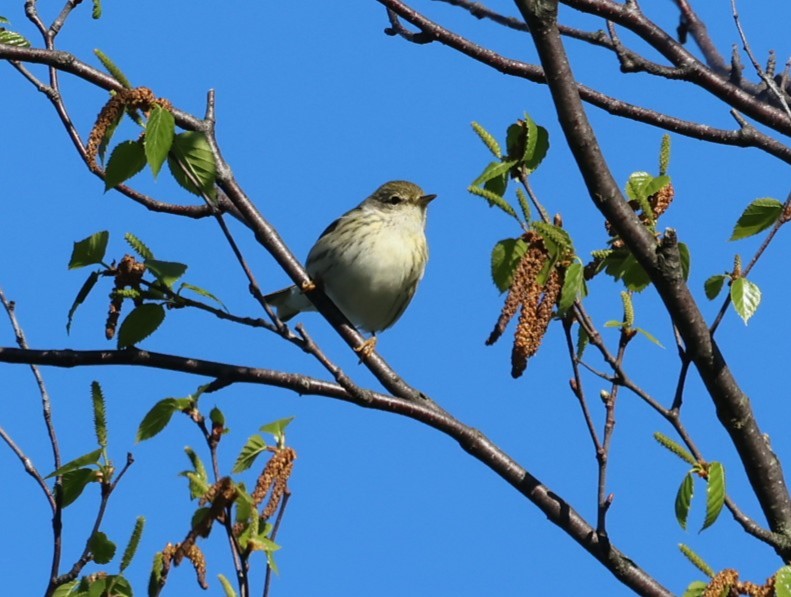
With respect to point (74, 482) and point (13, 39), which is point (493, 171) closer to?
point (74, 482)

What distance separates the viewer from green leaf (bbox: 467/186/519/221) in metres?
3.18

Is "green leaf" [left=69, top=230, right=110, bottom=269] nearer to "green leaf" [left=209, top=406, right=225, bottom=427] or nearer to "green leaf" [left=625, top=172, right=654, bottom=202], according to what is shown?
"green leaf" [left=209, top=406, right=225, bottom=427]

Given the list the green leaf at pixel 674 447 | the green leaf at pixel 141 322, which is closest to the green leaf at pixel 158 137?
the green leaf at pixel 141 322

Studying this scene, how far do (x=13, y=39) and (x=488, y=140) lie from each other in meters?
1.65

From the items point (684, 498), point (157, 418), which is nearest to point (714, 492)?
point (684, 498)

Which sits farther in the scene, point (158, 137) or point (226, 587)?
point (226, 587)

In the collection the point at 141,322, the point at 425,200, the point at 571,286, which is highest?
the point at 425,200

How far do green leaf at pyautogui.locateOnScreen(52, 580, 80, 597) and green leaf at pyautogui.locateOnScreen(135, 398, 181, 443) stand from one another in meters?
0.55

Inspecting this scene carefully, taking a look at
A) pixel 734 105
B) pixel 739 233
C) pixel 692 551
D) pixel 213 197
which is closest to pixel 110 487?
pixel 213 197

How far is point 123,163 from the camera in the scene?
3.14 meters

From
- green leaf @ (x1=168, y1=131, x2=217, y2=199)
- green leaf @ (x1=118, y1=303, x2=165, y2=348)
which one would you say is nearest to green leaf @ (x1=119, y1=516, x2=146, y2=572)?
green leaf @ (x1=118, y1=303, x2=165, y2=348)

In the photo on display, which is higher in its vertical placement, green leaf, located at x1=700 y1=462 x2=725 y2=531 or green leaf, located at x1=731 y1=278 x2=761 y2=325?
green leaf, located at x1=731 y1=278 x2=761 y2=325

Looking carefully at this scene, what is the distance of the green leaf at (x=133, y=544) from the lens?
3.51 meters

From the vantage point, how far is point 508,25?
5074mm
